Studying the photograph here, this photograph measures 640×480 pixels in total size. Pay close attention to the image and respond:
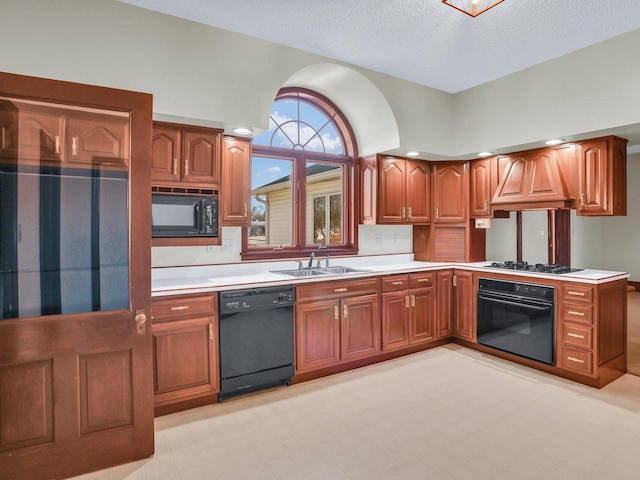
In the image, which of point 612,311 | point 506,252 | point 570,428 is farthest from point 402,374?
point 506,252

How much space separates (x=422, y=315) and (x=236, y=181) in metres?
2.49

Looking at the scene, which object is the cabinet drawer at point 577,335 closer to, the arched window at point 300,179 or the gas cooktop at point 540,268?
the gas cooktop at point 540,268

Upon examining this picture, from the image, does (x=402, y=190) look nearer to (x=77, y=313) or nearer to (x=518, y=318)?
(x=518, y=318)

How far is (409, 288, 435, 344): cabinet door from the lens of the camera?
13.6 feet

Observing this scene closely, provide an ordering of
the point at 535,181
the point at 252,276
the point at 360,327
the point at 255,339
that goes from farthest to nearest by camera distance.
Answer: the point at 535,181
the point at 360,327
the point at 252,276
the point at 255,339

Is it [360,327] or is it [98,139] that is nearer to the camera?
[98,139]

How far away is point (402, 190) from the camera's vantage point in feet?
15.0

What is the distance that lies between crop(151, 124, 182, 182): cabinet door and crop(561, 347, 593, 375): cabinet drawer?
3778mm

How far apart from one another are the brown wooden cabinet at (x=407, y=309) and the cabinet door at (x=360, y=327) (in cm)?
12

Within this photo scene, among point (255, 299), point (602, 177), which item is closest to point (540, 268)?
point (602, 177)

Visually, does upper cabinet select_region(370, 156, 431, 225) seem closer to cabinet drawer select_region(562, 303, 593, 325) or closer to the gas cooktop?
the gas cooktop

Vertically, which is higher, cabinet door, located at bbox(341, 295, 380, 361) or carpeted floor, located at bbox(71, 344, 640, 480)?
cabinet door, located at bbox(341, 295, 380, 361)

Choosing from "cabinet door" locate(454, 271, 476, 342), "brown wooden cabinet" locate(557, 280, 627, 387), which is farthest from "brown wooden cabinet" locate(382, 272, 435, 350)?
"brown wooden cabinet" locate(557, 280, 627, 387)

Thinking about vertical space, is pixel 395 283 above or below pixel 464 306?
above
